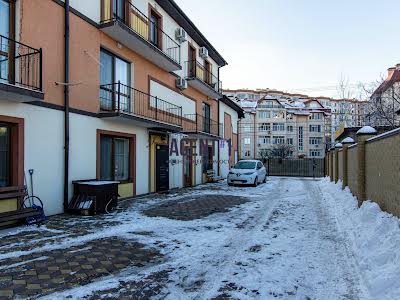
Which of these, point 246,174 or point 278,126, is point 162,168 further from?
point 278,126

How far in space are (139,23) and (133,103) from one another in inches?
117

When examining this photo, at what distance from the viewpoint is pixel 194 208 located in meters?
10.7

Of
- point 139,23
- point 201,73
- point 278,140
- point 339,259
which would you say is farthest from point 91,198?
point 278,140

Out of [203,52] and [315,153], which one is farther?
[315,153]

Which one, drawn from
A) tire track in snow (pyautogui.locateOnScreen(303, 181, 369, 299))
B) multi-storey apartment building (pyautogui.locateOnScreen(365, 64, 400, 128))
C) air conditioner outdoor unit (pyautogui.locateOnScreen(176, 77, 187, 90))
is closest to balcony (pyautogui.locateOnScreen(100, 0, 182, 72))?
air conditioner outdoor unit (pyautogui.locateOnScreen(176, 77, 187, 90))

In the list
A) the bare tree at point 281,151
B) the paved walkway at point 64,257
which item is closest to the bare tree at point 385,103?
the paved walkway at point 64,257

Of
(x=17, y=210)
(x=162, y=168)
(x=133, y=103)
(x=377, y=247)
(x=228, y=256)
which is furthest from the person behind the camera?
(x=162, y=168)

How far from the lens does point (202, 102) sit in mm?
21609

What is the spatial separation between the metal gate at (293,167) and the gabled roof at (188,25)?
1335 cm

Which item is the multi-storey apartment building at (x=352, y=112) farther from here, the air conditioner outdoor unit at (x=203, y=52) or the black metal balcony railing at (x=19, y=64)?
the black metal balcony railing at (x=19, y=64)

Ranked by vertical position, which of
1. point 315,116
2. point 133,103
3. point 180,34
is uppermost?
point 315,116

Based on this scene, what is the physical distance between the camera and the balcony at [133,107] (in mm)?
11352

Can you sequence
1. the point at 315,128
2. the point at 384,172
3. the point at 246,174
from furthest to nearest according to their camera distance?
the point at 315,128, the point at 246,174, the point at 384,172

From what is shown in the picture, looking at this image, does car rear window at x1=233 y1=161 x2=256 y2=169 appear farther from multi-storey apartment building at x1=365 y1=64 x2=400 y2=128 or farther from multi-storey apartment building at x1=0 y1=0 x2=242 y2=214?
multi-storey apartment building at x1=365 y1=64 x2=400 y2=128
